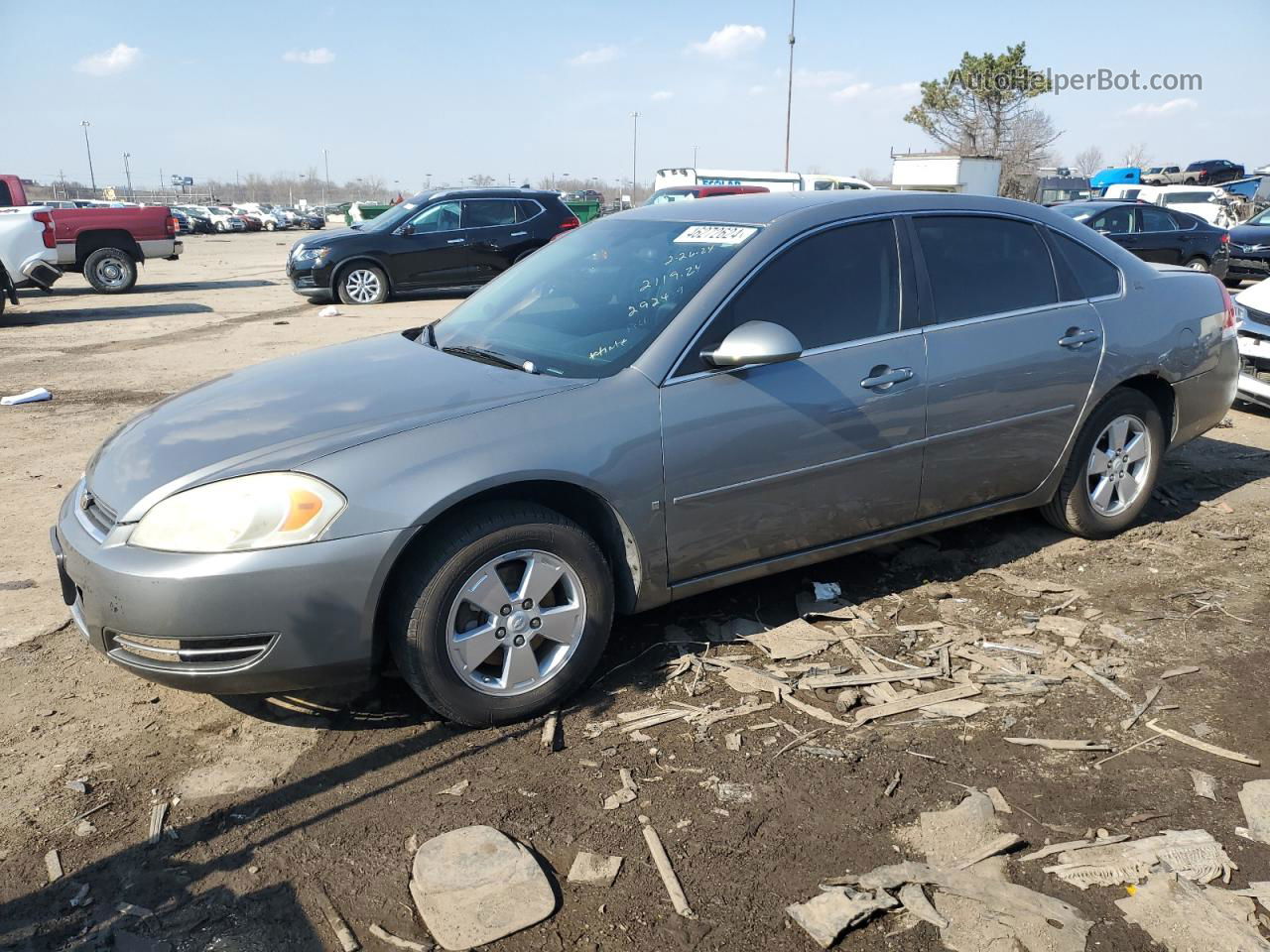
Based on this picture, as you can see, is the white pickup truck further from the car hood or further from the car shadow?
the car hood

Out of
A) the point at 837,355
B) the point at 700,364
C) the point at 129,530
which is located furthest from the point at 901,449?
the point at 129,530

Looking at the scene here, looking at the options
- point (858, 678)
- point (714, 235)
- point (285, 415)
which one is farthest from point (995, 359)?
point (285, 415)

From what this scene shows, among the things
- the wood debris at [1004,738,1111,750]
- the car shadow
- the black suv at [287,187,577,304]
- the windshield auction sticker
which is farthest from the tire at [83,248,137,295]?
the wood debris at [1004,738,1111,750]

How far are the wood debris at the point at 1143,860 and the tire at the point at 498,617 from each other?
158cm

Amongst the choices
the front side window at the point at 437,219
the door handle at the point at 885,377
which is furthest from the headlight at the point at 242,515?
the front side window at the point at 437,219

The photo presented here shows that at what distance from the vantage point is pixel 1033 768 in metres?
3.18

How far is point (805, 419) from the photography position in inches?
149

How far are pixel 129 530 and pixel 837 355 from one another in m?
2.54

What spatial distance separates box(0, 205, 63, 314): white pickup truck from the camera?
13.7 m

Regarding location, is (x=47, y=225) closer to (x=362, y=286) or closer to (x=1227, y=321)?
(x=362, y=286)

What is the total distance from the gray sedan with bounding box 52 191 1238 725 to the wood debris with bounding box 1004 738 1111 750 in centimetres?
106

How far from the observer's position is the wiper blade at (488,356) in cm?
378

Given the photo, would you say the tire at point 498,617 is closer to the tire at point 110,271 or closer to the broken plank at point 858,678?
the broken plank at point 858,678

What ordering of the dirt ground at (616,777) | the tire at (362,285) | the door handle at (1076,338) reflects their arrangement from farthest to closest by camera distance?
the tire at (362,285) < the door handle at (1076,338) < the dirt ground at (616,777)
